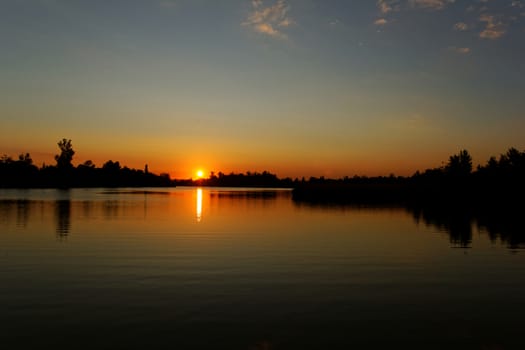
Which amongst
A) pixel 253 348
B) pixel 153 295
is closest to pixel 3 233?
pixel 153 295

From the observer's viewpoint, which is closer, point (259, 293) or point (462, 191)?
point (259, 293)

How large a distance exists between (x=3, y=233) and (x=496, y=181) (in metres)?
129

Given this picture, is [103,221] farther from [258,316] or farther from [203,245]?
[258,316]

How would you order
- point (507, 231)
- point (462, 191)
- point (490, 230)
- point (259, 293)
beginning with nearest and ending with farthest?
point (259, 293) → point (507, 231) → point (490, 230) → point (462, 191)

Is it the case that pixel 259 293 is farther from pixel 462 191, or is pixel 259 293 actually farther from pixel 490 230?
pixel 462 191

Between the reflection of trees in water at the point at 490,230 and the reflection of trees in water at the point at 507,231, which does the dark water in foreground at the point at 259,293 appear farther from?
the reflection of trees in water at the point at 507,231

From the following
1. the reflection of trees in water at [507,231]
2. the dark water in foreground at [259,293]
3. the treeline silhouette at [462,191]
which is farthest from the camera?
the treeline silhouette at [462,191]

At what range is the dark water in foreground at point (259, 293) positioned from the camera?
1347 centimetres

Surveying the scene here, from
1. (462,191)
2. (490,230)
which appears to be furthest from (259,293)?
(462,191)

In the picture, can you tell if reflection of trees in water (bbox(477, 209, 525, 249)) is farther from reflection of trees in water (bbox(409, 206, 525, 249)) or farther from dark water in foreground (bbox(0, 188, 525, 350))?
dark water in foreground (bbox(0, 188, 525, 350))

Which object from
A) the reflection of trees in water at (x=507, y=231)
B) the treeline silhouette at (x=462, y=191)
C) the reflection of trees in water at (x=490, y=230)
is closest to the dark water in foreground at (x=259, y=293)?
the reflection of trees in water at (x=490, y=230)

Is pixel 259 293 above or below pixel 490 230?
below

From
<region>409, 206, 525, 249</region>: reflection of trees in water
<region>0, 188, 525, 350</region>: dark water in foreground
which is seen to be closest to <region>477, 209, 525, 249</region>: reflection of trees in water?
<region>409, 206, 525, 249</region>: reflection of trees in water

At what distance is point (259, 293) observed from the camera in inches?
746
